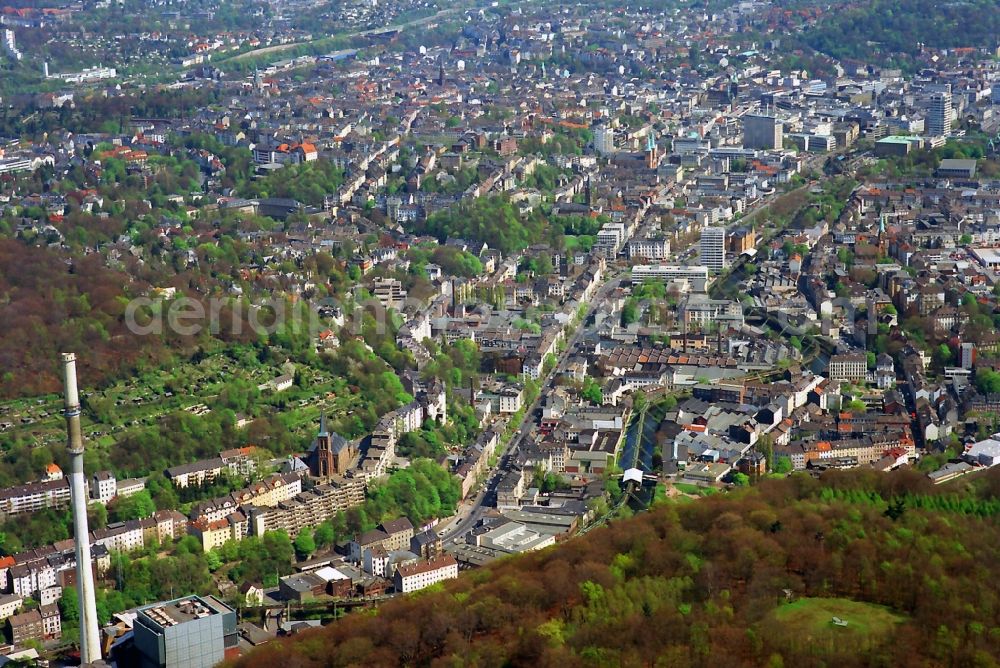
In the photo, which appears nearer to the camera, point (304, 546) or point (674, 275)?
point (304, 546)

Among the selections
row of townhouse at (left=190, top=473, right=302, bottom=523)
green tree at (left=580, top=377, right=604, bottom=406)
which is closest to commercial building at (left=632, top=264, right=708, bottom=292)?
green tree at (left=580, top=377, right=604, bottom=406)

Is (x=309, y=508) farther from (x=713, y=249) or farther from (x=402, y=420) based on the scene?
(x=713, y=249)

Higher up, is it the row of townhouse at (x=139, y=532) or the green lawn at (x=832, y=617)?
the green lawn at (x=832, y=617)

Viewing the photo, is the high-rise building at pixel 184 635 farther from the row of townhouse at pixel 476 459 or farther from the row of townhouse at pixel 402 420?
the row of townhouse at pixel 476 459

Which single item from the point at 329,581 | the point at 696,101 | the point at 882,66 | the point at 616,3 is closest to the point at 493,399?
the point at 329,581

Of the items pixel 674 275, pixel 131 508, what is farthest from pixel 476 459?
pixel 674 275

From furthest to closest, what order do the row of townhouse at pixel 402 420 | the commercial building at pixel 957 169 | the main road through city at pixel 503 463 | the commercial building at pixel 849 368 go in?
the commercial building at pixel 957 169
the commercial building at pixel 849 368
the row of townhouse at pixel 402 420
the main road through city at pixel 503 463

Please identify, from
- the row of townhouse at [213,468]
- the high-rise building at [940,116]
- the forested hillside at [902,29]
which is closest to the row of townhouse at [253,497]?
the row of townhouse at [213,468]
